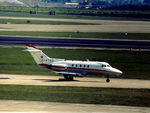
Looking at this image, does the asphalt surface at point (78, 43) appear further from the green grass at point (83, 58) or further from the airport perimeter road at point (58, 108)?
the airport perimeter road at point (58, 108)

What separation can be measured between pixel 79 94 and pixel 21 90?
24.8 ft

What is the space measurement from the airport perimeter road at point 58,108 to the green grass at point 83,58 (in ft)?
73.4

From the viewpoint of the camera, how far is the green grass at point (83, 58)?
245ft

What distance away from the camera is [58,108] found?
47438 mm

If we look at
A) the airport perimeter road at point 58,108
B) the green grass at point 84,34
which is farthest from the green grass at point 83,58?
the green grass at point 84,34

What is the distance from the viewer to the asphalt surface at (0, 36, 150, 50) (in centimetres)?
11256

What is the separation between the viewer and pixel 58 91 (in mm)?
57312

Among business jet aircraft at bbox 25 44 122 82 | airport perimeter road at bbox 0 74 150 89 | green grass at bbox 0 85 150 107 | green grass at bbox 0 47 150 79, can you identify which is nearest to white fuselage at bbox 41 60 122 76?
business jet aircraft at bbox 25 44 122 82

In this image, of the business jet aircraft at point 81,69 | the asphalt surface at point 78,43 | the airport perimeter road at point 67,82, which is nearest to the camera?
the airport perimeter road at point 67,82

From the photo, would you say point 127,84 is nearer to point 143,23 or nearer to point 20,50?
point 20,50

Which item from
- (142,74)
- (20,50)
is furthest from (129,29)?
(142,74)

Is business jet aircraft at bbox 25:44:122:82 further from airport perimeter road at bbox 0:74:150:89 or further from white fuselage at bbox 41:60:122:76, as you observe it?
airport perimeter road at bbox 0:74:150:89

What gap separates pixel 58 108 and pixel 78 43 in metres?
70.7

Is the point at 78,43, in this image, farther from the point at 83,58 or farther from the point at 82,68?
the point at 82,68
